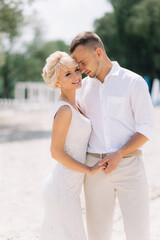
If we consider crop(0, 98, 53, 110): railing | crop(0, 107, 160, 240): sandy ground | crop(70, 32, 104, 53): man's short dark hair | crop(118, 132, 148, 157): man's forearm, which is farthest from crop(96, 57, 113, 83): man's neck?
crop(0, 98, 53, 110): railing

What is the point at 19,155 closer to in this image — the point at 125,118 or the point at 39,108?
the point at 125,118

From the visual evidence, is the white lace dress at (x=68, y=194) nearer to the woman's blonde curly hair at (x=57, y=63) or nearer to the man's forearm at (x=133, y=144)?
the woman's blonde curly hair at (x=57, y=63)

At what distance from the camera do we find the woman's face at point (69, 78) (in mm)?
2420

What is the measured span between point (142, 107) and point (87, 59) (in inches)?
20.9

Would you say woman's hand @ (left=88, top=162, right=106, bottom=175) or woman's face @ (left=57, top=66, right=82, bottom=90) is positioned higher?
woman's face @ (left=57, top=66, right=82, bottom=90)

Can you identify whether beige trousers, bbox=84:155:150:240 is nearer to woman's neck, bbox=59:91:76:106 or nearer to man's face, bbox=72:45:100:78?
woman's neck, bbox=59:91:76:106

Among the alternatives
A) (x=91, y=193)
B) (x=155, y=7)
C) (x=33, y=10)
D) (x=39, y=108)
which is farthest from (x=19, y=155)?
(x=155, y=7)

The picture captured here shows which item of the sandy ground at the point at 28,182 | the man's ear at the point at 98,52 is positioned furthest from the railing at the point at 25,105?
the man's ear at the point at 98,52

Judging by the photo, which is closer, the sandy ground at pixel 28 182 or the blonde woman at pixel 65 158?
the blonde woman at pixel 65 158

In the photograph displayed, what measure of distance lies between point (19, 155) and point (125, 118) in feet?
21.6

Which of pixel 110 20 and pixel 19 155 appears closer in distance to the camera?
pixel 19 155

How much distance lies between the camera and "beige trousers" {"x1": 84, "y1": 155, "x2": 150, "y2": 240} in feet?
7.70

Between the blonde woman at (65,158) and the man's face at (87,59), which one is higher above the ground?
the man's face at (87,59)

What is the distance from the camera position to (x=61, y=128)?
91.7 inches
